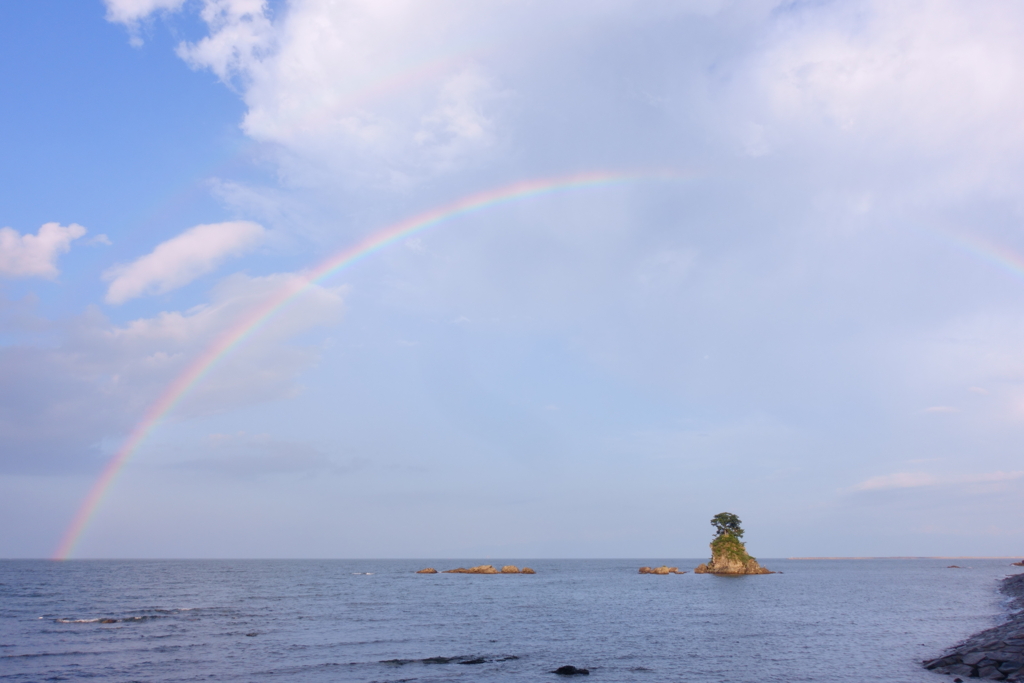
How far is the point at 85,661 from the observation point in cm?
4034

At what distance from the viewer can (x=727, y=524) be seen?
14925 centimetres

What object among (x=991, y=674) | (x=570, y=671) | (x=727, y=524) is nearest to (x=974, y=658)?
(x=991, y=674)

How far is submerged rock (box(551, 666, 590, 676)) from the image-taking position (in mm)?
35750

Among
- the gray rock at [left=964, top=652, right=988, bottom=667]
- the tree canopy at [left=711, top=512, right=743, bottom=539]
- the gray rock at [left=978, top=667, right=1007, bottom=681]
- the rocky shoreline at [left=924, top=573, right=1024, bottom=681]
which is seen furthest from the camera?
the tree canopy at [left=711, top=512, right=743, bottom=539]

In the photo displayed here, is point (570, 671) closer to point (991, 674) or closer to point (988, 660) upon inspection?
point (991, 674)

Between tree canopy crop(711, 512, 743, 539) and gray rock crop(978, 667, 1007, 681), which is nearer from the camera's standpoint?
gray rock crop(978, 667, 1007, 681)

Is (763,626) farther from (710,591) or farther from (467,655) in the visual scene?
(710,591)

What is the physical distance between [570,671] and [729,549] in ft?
432

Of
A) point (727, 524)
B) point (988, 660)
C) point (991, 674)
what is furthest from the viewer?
point (727, 524)

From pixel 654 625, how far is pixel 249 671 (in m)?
38.3

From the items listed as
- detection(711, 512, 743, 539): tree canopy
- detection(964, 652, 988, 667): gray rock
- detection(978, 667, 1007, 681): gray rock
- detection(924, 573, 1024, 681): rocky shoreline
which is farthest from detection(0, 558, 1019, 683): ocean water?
detection(711, 512, 743, 539): tree canopy

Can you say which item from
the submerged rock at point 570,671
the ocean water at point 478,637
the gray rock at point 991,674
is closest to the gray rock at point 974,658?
the gray rock at point 991,674

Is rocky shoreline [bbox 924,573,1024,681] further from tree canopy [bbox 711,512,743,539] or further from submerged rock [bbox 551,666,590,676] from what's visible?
tree canopy [bbox 711,512,743,539]

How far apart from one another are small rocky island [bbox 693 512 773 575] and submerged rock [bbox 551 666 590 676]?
405ft
